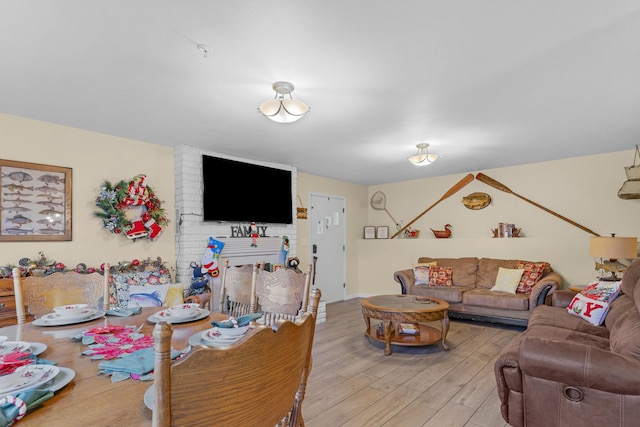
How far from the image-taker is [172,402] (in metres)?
0.57

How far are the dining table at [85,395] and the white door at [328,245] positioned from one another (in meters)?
4.64

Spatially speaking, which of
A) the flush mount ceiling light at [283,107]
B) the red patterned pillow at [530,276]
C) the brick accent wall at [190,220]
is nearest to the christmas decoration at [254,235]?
the brick accent wall at [190,220]

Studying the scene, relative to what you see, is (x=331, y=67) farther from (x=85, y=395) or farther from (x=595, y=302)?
(x=595, y=302)

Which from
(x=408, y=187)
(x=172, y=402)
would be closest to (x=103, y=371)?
(x=172, y=402)

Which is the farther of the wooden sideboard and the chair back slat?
the wooden sideboard

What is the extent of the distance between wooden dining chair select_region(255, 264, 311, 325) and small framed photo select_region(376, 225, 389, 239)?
16.8ft

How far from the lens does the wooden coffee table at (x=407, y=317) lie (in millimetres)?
3443

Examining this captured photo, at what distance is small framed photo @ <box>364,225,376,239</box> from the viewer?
22.9 feet

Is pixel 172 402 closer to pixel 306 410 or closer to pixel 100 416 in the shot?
pixel 100 416

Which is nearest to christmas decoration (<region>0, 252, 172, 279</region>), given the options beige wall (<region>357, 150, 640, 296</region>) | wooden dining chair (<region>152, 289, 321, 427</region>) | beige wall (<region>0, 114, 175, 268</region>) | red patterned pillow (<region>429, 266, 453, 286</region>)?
beige wall (<region>0, 114, 175, 268</region>)

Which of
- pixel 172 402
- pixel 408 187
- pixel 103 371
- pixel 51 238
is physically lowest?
pixel 103 371

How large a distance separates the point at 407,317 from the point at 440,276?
2064mm

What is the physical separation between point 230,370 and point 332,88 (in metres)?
2.29

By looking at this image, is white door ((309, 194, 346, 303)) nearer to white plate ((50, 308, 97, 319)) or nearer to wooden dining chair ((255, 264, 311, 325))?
wooden dining chair ((255, 264, 311, 325))
